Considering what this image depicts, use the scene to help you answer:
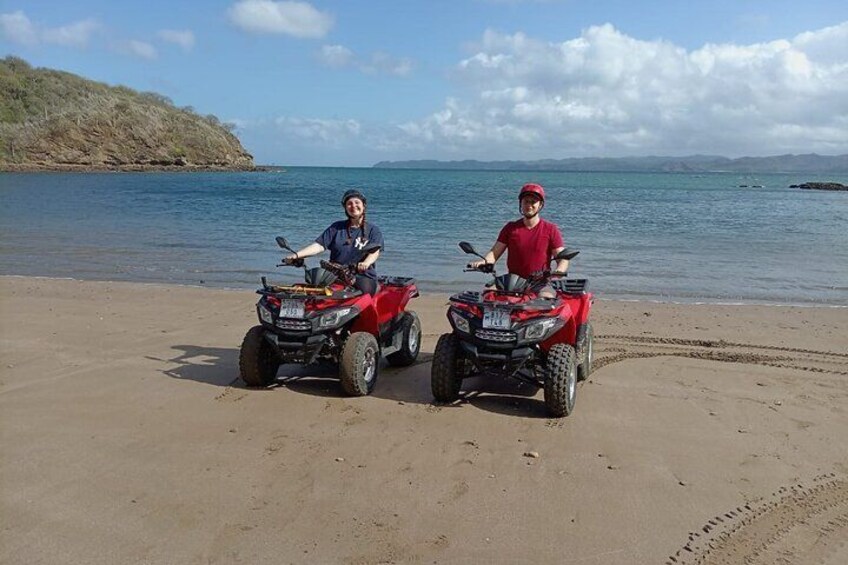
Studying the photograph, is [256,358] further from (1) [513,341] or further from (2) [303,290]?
(1) [513,341]

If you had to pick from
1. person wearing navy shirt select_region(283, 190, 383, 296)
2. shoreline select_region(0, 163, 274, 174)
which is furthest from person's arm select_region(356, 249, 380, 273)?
shoreline select_region(0, 163, 274, 174)

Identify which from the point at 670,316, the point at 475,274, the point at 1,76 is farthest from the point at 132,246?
the point at 1,76

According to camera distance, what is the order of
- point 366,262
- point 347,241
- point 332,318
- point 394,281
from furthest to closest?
point 394,281, point 347,241, point 366,262, point 332,318

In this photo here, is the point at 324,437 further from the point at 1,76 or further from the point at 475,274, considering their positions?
the point at 1,76

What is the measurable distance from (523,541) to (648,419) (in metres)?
2.28

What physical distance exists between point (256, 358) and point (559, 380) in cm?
257

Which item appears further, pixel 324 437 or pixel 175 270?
pixel 175 270

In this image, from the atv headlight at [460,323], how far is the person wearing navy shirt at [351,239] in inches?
42.8

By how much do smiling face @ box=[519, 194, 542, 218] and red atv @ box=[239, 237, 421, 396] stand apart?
135 cm

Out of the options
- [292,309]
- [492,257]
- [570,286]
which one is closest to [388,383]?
[292,309]

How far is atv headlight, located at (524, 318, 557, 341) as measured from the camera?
536 centimetres

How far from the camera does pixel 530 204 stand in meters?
6.01

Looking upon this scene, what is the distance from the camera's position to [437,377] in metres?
5.71

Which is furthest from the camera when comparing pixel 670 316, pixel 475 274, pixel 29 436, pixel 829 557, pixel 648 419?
pixel 475 274
